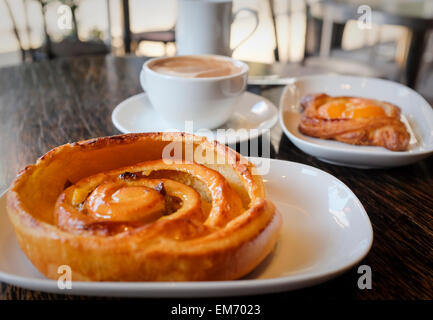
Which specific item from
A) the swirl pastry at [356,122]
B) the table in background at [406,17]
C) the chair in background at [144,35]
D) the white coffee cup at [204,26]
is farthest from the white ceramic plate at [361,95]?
the chair in background at [144,35]

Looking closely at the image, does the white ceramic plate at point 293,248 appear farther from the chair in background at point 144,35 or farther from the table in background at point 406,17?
the chair in background at point 144,35

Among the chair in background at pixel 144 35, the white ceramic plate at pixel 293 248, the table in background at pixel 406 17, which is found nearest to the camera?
the white ceramic plate at pixel 293 248

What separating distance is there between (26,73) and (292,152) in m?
0.94

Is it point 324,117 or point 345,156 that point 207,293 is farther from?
point 324,117

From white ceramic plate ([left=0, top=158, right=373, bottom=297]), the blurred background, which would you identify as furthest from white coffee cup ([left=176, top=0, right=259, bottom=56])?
white ceramic plate ([left=0, top=158, right=373, bottom=297])

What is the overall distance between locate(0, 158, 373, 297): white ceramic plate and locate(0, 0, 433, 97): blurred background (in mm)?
773

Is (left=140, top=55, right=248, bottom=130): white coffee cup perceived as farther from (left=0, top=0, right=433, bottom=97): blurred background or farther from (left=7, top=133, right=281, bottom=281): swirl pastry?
(left=0, top=0, right=433, bottom=97): blurred background

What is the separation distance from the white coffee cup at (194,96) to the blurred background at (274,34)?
0.44 metres

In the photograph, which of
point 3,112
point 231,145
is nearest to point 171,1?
point 3,112

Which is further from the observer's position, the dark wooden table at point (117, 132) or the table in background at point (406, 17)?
the table in background at point (406, 17)

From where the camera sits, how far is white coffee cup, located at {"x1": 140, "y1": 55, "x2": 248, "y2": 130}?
2.69 ft

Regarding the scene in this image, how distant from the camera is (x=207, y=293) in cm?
35

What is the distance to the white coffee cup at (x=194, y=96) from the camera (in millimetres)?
819

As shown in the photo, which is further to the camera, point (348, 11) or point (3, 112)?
point (348, 11)
